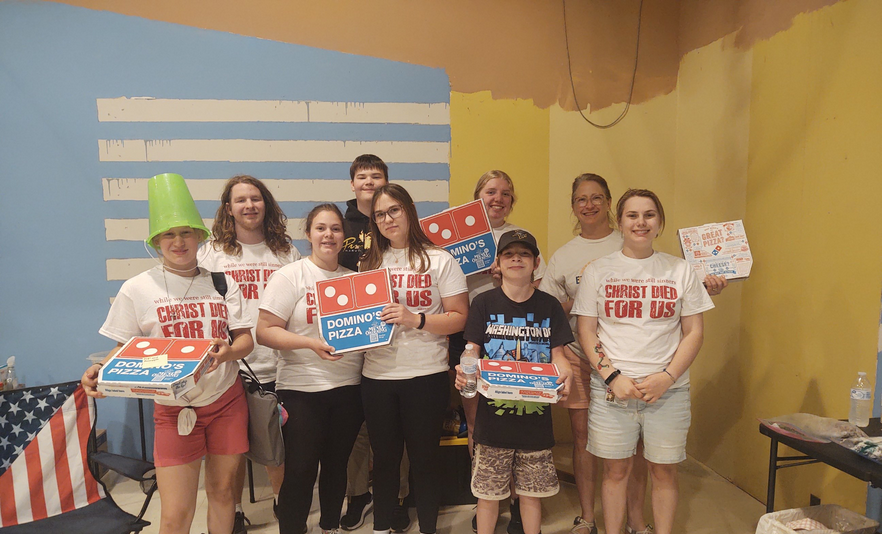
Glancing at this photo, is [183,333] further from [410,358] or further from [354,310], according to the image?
[410,358]

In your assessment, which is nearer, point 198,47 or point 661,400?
point 661,400

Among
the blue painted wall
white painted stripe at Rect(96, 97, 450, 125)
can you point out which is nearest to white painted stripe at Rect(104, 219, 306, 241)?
the blue painted wall

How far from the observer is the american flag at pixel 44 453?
2143 mm

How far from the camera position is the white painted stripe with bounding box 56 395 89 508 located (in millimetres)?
2199

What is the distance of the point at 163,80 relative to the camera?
3178mm

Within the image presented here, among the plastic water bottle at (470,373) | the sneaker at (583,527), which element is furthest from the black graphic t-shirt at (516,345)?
the sneaker at (583,527)

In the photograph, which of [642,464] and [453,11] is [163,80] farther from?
[642,464]

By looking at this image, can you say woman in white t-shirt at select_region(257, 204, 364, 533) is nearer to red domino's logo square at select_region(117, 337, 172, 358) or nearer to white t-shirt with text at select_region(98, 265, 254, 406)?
white t-shirt with text at select_region(98, 265, 254, 406)

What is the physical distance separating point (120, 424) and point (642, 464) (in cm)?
330

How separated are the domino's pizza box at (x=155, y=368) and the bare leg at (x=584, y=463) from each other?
1.76 m

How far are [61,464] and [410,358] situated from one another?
1.71m

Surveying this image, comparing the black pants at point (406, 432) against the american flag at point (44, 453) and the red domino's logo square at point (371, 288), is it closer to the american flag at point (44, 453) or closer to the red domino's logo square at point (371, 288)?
the red domino's logo square at point (371, 288)

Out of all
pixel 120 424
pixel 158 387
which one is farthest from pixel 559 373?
pixel 120 424

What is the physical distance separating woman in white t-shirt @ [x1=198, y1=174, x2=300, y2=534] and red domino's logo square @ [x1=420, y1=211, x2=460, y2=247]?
743mm
